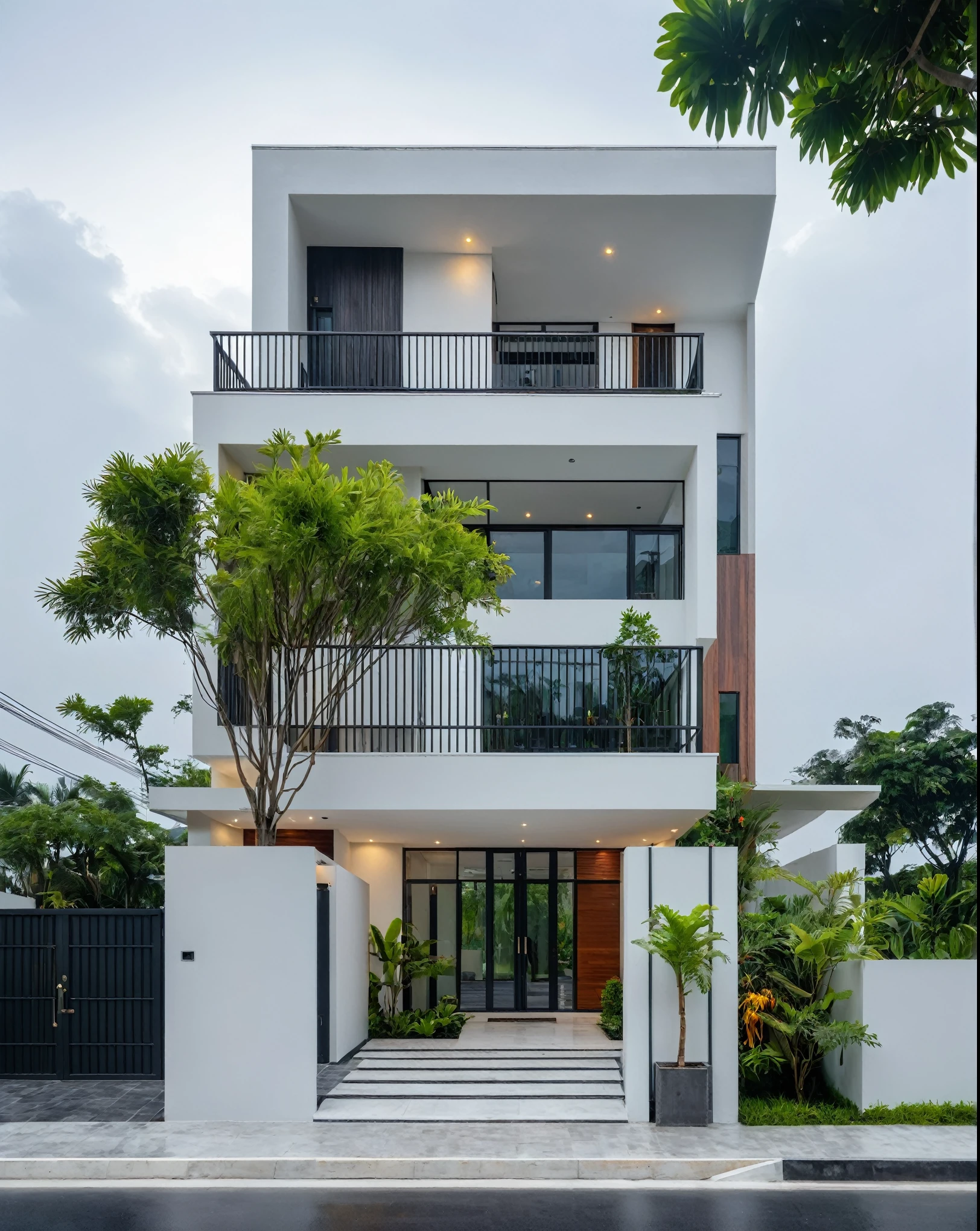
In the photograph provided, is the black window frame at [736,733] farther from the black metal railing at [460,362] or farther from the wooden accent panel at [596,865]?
the black metal railing at [460,362]

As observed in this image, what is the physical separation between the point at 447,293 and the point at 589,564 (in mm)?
5007

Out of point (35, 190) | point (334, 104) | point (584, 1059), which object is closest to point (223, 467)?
point (334, 104)

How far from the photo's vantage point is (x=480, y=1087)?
1258 cm

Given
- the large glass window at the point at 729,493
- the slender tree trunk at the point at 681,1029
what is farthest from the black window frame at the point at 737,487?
the slender tree trunk at the point at 681,1029

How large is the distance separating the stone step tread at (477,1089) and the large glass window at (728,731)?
23.1 feet

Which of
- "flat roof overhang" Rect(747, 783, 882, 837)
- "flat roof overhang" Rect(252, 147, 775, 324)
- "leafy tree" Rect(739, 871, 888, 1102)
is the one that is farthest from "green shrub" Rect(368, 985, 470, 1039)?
"flat roof overhang" Rect(252, 147, 775, 324)

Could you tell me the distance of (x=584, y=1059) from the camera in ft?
47.3

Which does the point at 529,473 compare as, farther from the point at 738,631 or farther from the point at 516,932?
the point at 516,932

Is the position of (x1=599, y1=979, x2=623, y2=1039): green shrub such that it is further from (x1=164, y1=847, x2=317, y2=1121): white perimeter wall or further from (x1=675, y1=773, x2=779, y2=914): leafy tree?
(x1=164, y1=847, x2=317, y2=1121): white perimeter wall

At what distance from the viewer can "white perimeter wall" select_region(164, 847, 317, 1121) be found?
11305 mm

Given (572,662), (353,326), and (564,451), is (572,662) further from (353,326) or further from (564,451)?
(353,326)

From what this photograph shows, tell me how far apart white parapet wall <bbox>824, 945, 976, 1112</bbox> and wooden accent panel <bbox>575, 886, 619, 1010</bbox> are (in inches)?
318

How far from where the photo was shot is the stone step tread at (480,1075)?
13039mm

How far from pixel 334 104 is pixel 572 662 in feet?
35.0
